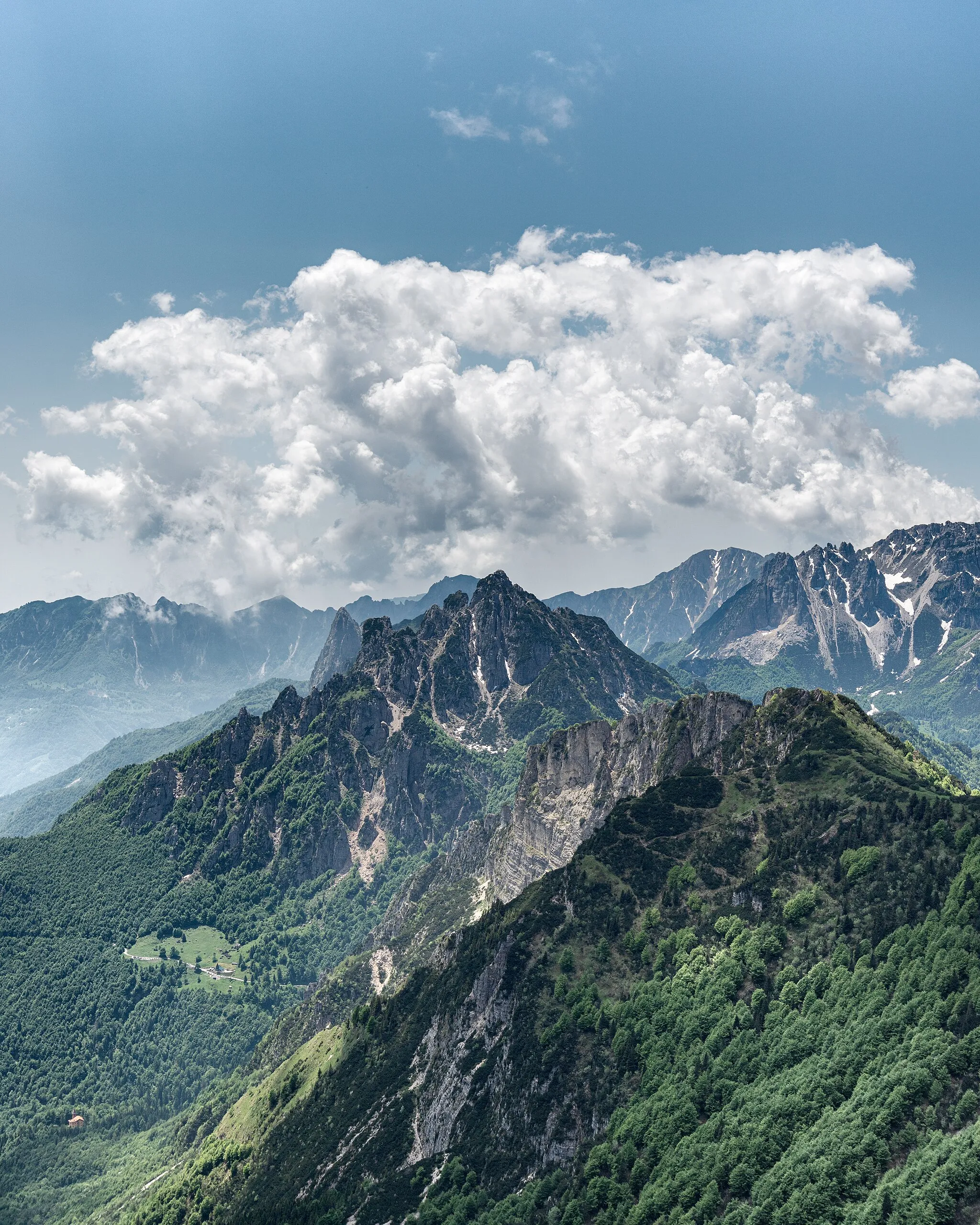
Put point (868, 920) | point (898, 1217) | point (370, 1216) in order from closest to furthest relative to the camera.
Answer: point (898, 1217)
point (868, 920)
point (370, 1216)

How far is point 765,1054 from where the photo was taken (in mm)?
145250

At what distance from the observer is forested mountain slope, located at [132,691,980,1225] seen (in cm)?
11350

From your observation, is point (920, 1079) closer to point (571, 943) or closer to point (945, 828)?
point (945, 828)

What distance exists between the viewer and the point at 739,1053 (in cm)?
14838

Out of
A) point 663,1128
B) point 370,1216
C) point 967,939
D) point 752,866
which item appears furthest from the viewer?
point 752,866

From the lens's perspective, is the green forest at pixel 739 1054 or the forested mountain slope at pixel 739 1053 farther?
the forested mountain slope at pixel 739 1053

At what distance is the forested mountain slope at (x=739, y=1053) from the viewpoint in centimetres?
11350

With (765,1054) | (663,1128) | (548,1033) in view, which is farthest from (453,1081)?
(765,1054)

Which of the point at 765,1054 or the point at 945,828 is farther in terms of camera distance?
the point at 945,828

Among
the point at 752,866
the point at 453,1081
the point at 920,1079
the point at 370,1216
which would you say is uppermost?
the point at 752,866

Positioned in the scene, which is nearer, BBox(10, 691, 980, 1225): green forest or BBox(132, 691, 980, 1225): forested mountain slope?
BBox(10, 691, 980, 1225): green forest

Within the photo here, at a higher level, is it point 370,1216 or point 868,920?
point 868,920

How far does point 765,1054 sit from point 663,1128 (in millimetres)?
20280

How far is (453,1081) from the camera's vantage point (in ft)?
630
